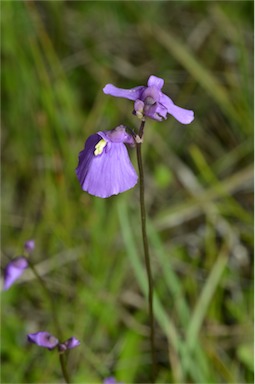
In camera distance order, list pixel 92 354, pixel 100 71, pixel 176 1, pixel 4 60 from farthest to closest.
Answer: pixel 176 1, pixel 100 71, pixel 4 60, pixel 92 354

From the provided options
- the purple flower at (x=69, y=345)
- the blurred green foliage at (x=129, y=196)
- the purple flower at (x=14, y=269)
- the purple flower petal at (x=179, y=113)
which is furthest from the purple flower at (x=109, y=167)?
the blurred green foliage at (x=129, y=196)

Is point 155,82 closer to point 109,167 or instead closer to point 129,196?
point 109,167

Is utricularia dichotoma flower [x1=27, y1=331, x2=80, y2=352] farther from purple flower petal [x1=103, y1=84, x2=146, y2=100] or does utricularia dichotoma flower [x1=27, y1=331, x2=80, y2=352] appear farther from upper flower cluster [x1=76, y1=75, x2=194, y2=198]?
purple flower petal [x1=103, y1=84, x2=146, y2=100]

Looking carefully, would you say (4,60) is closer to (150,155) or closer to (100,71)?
(100,71)

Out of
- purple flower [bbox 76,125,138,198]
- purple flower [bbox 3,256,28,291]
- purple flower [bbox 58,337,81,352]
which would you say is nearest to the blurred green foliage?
purple flower [bbox 3,256,28,291]

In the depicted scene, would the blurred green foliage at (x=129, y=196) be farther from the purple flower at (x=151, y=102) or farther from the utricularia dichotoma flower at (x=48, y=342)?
the purple flower at (x=151, y=102)

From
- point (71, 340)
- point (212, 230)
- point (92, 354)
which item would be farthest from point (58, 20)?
point (71, 340)
